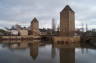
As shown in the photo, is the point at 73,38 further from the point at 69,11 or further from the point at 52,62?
the point at 52,62

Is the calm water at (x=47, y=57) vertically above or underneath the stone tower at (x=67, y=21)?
underneath

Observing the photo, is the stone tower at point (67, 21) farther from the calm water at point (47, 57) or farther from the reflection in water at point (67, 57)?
the reflection in water at point (67, 57)

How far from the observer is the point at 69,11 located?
46.6m

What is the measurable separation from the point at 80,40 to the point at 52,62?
30925 millimetres

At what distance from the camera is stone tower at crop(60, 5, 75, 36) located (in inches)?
1848

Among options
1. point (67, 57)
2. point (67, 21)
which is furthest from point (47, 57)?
point (67, 21)

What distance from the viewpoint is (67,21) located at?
156 feet

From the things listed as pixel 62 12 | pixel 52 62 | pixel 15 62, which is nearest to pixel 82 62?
pixel 52 62

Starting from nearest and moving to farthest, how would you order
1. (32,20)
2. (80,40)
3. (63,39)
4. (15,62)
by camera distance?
(15,62), (63,39), (80,40), (32,20)

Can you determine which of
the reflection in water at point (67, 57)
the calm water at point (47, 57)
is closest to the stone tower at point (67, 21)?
the calm water at point (47, 57)

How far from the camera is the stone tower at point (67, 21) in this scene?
46.9 metres

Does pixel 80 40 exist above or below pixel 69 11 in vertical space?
below

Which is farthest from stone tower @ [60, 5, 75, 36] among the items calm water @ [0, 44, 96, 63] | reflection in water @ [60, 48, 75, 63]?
reflection in water @ [60, 48, 75, 63]

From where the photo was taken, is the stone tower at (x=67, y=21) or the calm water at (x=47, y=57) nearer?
the calm water at (x=47, y=57)
